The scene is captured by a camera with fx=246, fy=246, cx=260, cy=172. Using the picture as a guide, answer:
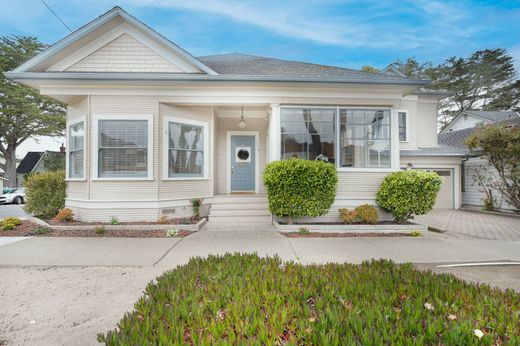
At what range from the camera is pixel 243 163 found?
31.7ft

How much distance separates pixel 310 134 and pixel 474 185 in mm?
9704

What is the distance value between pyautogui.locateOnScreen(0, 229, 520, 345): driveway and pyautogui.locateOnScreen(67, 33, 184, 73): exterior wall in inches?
198

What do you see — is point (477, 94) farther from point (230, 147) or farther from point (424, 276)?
point (424, 276)

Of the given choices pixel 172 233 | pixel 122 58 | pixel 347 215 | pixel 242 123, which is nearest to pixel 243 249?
pixel 172 233

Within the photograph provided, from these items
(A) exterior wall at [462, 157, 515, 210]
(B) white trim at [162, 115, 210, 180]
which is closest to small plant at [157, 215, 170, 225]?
(B) white trim at [162, 115, 210, 180]

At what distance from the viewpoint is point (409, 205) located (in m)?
Answer: 6.62

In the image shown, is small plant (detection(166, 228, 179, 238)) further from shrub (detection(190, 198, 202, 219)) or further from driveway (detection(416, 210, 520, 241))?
driveway (detection(416, 210, 520, 241))

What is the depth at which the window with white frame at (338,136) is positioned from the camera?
7.56 meters

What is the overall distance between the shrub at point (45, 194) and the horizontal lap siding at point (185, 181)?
10.7ft

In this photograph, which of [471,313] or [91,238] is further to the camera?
[91,238]

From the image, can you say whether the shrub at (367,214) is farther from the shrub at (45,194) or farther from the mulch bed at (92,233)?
the shrub at (45,194)

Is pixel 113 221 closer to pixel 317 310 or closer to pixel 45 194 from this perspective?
pixel 45 194

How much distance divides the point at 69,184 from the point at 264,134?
6.66 meters

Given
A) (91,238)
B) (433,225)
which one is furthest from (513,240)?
(91,238)
